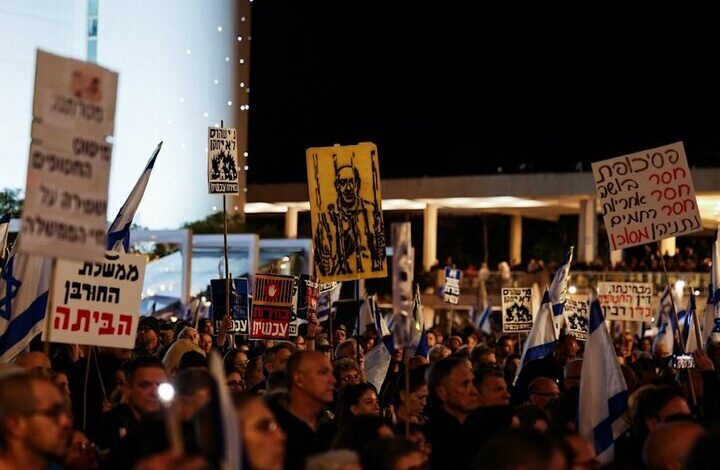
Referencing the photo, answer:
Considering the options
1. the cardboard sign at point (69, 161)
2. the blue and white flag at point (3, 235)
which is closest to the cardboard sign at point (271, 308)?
the blue and white flag at point (3, 235)

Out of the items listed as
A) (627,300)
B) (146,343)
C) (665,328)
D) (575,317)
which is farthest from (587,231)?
(146,343)

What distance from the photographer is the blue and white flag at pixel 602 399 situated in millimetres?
9453

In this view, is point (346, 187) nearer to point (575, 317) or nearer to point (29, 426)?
point (29, 426)

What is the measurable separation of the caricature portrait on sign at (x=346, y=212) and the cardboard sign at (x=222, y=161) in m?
2.47

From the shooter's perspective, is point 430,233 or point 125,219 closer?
point 125,219

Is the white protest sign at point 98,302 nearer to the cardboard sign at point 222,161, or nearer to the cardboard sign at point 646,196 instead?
the cardboard sign at point 222,161

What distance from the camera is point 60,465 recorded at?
676cm

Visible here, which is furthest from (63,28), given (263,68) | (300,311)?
(300,311)

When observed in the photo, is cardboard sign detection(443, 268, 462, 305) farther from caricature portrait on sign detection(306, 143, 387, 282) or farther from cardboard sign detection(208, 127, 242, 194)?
caricature portrait on sign detection(306, 143, 387, 282)

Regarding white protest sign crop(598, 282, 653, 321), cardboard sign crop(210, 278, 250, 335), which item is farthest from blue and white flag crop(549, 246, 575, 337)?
cardboard sign crop(210, 278, 250, 335)

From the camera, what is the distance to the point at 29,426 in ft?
19.1

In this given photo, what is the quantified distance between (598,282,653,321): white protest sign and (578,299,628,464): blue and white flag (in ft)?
37.1

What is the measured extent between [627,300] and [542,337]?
6.74 meters

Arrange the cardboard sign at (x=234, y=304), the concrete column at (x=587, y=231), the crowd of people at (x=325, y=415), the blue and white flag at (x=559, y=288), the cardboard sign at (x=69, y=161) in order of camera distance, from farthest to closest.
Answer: the concrete column at (x=587, y=231), the blue and white flag at (x=559, y=288), the cardboard sign at (x=234, y=304), the cardboard sign at (x=69, y=161), the crowd of people at (x=325, y=415)
